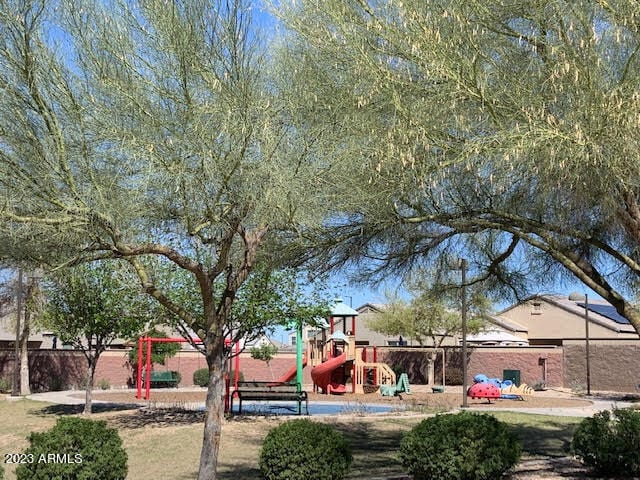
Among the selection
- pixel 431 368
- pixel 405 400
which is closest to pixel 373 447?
pixel 405 400

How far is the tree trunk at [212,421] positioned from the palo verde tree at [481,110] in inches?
73.9

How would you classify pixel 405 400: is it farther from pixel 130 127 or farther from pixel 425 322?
pixel 130 127

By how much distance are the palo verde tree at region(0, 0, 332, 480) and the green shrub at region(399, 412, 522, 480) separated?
10.6ft

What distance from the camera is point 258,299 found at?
55.5 ft

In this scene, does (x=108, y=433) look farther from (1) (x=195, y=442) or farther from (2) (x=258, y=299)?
(2) (x=258, y=299)

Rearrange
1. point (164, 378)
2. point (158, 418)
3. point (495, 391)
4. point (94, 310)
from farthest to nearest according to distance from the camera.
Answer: point (164, 378)
point (495, 391)
point (94, 310)
point (158, 418)

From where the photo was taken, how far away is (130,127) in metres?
6.65

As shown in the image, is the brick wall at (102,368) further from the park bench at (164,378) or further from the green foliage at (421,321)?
the green foliage at (421,321)

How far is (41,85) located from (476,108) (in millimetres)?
3868

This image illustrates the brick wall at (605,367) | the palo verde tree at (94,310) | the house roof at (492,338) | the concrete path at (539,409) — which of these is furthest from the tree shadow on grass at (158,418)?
the house roof at (492,338)

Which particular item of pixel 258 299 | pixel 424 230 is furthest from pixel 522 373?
pixel 424 230

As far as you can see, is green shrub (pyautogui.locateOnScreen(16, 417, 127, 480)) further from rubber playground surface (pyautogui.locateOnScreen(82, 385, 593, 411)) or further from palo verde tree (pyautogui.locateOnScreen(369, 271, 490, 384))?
palo verde tree (pyautogui.locateOnScreen(369, 271, 490, 384))

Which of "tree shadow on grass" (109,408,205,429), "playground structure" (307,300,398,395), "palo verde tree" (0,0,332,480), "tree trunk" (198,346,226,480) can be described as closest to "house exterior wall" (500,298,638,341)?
"playground structure" (307,300,398,395)

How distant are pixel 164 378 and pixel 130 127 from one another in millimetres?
26800
